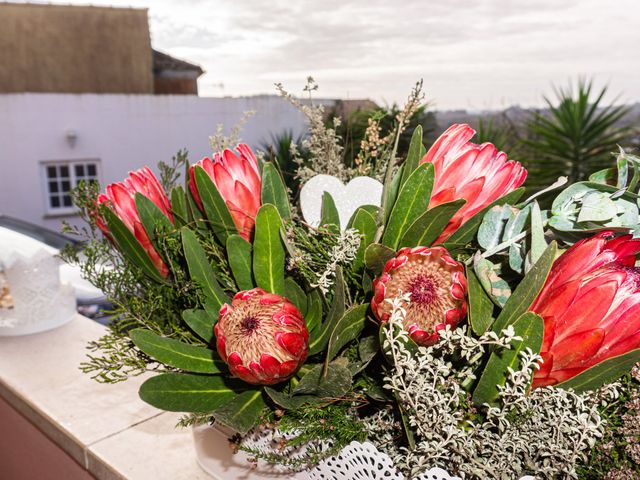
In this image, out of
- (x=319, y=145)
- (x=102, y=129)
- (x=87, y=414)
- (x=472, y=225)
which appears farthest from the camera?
(x=102, y=129)

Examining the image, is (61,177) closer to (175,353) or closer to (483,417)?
(175,353)

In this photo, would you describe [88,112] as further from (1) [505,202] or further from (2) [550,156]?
(1) [505,202]

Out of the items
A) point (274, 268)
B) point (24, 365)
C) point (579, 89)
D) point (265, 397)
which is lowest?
point (24, 365)

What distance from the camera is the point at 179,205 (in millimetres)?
625

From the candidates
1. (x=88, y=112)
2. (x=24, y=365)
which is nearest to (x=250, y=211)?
(x=24, y=365)

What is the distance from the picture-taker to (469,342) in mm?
397

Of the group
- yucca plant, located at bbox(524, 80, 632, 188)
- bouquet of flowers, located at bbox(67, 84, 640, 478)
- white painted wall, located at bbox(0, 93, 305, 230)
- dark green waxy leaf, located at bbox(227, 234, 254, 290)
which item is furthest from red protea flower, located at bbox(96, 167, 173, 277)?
white painted wall, located at bbox(0, 93, 305, 230)

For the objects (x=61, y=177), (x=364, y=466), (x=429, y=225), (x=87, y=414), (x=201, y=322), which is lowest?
(x=61, y=177)

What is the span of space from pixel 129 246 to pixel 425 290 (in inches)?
12.8

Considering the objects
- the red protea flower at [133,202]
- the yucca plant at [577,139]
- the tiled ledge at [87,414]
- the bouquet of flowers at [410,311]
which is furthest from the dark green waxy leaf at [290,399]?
the yucca plant at [577,139]

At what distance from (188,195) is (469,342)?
13.1 inches

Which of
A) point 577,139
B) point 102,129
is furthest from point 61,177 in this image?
point 577,139

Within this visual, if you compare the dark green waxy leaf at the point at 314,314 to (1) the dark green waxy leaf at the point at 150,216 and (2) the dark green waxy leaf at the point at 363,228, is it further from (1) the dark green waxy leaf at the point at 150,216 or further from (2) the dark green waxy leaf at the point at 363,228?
(1) the dark green waxy leaf at the point at 150,216

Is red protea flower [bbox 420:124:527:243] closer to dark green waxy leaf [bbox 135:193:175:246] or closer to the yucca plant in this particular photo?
dark green waxy leaf [bbox 135:193:175:246]
